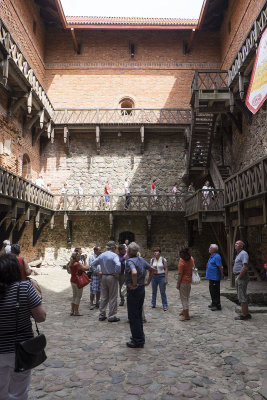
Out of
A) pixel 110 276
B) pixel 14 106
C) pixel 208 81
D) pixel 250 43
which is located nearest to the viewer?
pixel 110 276

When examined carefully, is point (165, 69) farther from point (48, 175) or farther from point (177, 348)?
point (177, 348)

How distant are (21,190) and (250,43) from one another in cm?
926

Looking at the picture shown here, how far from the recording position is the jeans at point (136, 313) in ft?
14.6

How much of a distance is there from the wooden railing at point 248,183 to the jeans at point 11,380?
19.8ft

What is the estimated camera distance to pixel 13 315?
2.09 metres

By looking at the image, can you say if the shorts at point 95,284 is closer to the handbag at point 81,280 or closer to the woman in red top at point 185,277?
the handbag at point 81,280

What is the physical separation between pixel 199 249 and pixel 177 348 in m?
11.5

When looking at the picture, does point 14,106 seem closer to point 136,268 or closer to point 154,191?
point 154,191

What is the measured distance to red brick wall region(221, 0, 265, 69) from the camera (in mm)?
12555

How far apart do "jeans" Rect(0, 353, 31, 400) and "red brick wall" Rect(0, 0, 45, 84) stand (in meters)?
13.3

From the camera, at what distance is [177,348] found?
4461 mm

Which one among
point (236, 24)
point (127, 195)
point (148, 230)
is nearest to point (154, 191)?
point (127, 195)

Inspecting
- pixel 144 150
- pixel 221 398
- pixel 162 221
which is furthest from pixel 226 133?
pixel 221 398

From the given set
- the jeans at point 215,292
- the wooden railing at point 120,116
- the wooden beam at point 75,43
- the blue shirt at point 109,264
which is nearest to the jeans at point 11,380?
the blue shirt at point 109,264
